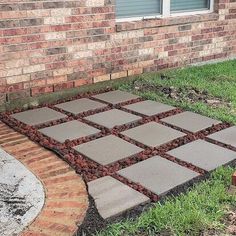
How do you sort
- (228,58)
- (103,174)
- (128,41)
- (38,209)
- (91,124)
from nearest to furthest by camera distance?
(38,209), (103,174), (91,124), (128,41), (228,58)

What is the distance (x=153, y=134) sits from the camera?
12.9ft

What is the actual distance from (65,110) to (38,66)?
597mm

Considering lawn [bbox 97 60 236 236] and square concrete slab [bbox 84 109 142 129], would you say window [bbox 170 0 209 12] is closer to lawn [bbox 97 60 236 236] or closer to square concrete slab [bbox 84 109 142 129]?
lawn [bbox 97 60 236 236]

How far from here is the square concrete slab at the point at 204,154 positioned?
335 cm

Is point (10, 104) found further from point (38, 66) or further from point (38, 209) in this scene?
point (38, 209)

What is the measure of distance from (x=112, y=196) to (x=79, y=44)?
256 centimetres

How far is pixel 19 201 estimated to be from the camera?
2.77m

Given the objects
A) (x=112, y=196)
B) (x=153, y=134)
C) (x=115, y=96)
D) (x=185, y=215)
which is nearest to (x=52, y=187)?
(x=112, y=196)

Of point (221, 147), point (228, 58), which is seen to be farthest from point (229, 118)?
point (228, 58)

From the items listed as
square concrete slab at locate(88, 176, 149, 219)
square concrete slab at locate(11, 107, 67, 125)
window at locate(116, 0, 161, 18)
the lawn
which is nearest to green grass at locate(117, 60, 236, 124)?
the lawn

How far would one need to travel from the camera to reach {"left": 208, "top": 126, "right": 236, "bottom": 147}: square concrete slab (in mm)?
3776

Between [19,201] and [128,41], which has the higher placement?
[128,41]

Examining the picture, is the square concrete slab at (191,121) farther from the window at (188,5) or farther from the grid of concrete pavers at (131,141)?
the window at (188,5)

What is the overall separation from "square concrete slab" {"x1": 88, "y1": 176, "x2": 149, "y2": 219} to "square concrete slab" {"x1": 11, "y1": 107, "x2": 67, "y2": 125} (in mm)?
1375
